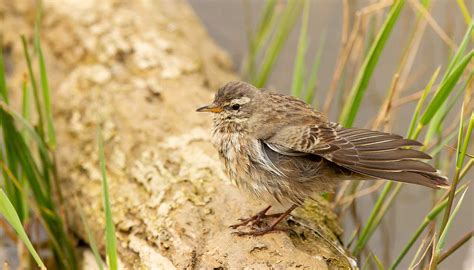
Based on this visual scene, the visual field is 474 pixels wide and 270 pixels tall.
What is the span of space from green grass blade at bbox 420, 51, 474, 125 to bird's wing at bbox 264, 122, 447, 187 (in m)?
0.32

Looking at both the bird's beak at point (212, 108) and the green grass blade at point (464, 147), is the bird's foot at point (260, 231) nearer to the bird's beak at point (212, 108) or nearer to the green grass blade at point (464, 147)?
the bird's beak at point (212, 108)

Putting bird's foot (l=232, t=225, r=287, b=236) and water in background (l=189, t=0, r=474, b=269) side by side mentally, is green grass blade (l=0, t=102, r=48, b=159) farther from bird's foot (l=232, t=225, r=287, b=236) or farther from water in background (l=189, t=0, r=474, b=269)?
water in background (l=189, t=0, r=474, b=269)

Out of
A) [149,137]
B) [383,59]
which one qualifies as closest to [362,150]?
[149,137]

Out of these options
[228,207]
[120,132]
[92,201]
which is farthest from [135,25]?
[228,207]

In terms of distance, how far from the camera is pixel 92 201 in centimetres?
460

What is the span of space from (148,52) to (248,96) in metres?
1.57

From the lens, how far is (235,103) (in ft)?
13.7

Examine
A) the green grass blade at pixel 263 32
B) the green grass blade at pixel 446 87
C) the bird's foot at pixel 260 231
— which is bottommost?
the bird's foot at pixel 260 231

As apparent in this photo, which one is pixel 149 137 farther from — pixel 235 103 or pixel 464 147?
pixel 464 147

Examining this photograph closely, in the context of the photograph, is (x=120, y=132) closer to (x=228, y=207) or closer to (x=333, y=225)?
(x=228, y=207)

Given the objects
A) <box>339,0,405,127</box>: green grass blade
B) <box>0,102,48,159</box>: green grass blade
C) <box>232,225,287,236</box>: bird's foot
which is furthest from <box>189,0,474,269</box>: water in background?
<box>0,102,48,159</box>: green grass blade

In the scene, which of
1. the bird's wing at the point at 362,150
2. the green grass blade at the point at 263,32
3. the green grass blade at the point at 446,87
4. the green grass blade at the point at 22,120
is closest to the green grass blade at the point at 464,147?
the bird's wing at the point at 362,150

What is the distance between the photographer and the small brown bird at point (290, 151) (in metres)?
3.53

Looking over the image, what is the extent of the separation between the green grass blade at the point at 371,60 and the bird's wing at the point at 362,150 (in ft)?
1.19
